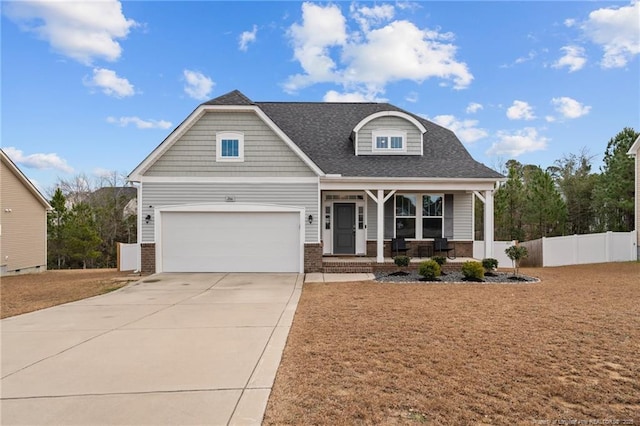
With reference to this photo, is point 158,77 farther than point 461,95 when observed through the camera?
No

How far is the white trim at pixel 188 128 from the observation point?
42.4 ft

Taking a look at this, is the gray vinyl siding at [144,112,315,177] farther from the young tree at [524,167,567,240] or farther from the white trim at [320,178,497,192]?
the young tree at [524,167,567,240]

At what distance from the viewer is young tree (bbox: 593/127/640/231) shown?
1916cm

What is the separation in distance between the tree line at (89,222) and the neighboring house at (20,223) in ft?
17.4

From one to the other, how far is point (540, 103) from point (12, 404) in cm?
2210

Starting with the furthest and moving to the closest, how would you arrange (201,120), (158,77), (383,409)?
(158,77) < (201,120) < (383,409)

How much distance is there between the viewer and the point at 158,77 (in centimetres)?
1700

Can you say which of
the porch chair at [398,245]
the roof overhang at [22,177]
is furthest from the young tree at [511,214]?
the roof overhang at [22,177]

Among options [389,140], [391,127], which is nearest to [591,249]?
[389,140]

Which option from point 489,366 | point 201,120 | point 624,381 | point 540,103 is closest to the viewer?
point 624,381

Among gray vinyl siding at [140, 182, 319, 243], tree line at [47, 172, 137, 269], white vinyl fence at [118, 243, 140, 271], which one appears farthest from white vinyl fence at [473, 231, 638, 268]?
tree line at [47, 172, 137, 269]

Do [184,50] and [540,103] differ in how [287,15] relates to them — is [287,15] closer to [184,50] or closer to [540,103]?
[184,50]

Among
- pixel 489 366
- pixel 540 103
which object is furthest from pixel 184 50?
pixel 540 103

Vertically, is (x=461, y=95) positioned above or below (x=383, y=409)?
above
